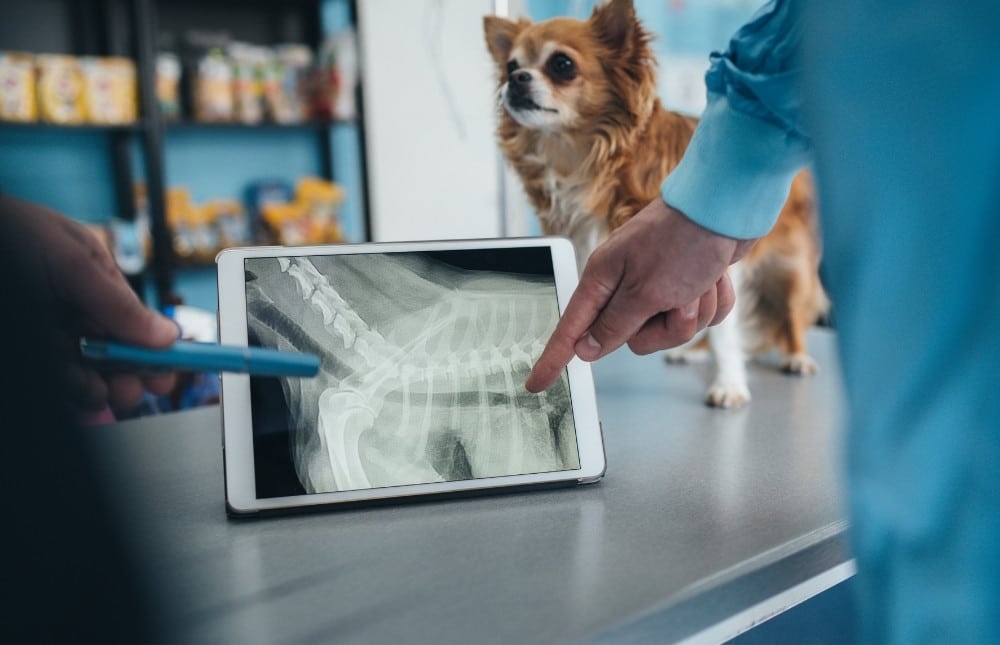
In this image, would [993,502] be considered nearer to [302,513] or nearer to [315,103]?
[302,513]

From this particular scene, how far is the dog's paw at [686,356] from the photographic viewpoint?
106 centimetres

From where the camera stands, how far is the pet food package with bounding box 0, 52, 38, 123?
2090 mm

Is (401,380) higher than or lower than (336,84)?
lower

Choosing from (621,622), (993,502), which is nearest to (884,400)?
(993,502)

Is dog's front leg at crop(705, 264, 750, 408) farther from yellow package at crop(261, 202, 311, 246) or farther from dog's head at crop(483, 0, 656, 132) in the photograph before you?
yellow package at crop(261, 202, 311, 246)

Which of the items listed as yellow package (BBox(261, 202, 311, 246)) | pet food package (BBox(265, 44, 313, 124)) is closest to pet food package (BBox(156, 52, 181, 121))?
pet food package (BBox(265, 44, 313, 124))

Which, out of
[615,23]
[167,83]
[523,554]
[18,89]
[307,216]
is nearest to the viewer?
[523,554]

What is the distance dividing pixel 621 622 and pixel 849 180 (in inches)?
9.3

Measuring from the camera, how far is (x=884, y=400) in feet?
1.04

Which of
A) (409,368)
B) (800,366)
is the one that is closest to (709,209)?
(409,368)

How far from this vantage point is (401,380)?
1.84ft

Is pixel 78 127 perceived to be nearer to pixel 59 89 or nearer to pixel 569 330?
pixel 59 89

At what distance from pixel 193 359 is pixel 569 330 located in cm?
28

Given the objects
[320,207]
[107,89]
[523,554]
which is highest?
[107,89]
